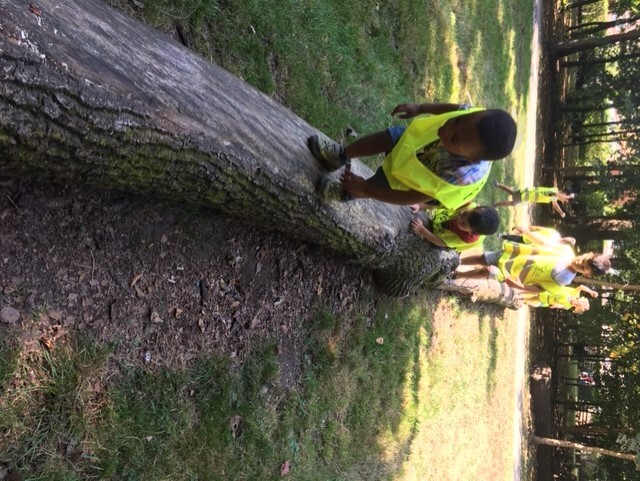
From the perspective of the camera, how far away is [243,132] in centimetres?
339

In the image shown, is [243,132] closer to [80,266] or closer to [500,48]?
[80,266]

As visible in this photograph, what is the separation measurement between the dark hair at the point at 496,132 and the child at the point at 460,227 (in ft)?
6.47

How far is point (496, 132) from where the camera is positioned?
3227 millimetres

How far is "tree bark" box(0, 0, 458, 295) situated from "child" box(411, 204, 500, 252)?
1133mm

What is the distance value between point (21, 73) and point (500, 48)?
392 inches

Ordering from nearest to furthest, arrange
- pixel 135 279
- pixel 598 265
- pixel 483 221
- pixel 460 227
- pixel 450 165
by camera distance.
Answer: pixel 135 279 < pixel 450 165 < pixel 483 221 < pixel 460 227 < pixel 598 265

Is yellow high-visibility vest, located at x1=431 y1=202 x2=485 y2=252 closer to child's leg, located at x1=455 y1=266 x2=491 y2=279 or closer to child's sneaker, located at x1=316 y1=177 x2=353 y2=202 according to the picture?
child's sneaker, located at x1=316 y1=177 x2=353 y2=202

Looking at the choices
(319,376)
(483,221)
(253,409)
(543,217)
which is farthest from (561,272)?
(543,217)

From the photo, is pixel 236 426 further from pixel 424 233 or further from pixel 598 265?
pixel 598 265

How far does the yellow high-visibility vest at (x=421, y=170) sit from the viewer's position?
148 inches

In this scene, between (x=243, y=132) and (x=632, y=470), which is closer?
(x=243, y=132)

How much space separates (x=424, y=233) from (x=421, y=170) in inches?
60.5

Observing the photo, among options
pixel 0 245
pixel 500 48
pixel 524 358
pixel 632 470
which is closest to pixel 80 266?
pixel 0 245

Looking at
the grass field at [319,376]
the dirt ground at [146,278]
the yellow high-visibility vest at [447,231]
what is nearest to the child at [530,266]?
the grass field at [319,376]
